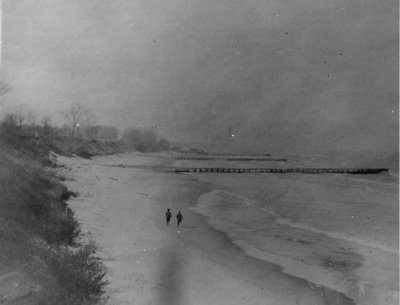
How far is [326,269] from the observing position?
14.8 meters

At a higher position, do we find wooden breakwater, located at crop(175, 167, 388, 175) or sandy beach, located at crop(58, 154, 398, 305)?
wooden breakwater, located at crop(175, 167, 388, 175)

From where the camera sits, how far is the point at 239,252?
16.5m

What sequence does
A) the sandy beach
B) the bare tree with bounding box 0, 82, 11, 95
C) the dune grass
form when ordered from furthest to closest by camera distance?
the bare tree with bounding box 0, 82, 11, 95
the sandy beach
the dune grass

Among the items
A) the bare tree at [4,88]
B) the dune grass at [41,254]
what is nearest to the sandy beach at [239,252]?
the dune grass at [41,254]

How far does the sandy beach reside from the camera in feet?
38.2

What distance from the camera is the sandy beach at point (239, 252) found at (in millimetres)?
11656

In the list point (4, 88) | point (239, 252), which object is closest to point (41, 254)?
point (239, 252)

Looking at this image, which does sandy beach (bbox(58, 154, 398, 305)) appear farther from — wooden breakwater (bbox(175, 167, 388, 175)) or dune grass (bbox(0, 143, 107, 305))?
wooden breakwater (bbox(175, 167, 388, 175))

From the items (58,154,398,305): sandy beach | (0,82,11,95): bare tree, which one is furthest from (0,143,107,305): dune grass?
(0,82,11,95): bare tree

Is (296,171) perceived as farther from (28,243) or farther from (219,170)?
(28,243)

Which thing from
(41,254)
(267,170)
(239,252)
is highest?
(41,254)

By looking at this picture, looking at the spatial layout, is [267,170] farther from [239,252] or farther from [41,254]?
[41,254]

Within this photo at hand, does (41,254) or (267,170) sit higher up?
(41,254)

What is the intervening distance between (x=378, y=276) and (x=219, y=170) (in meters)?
60.9
